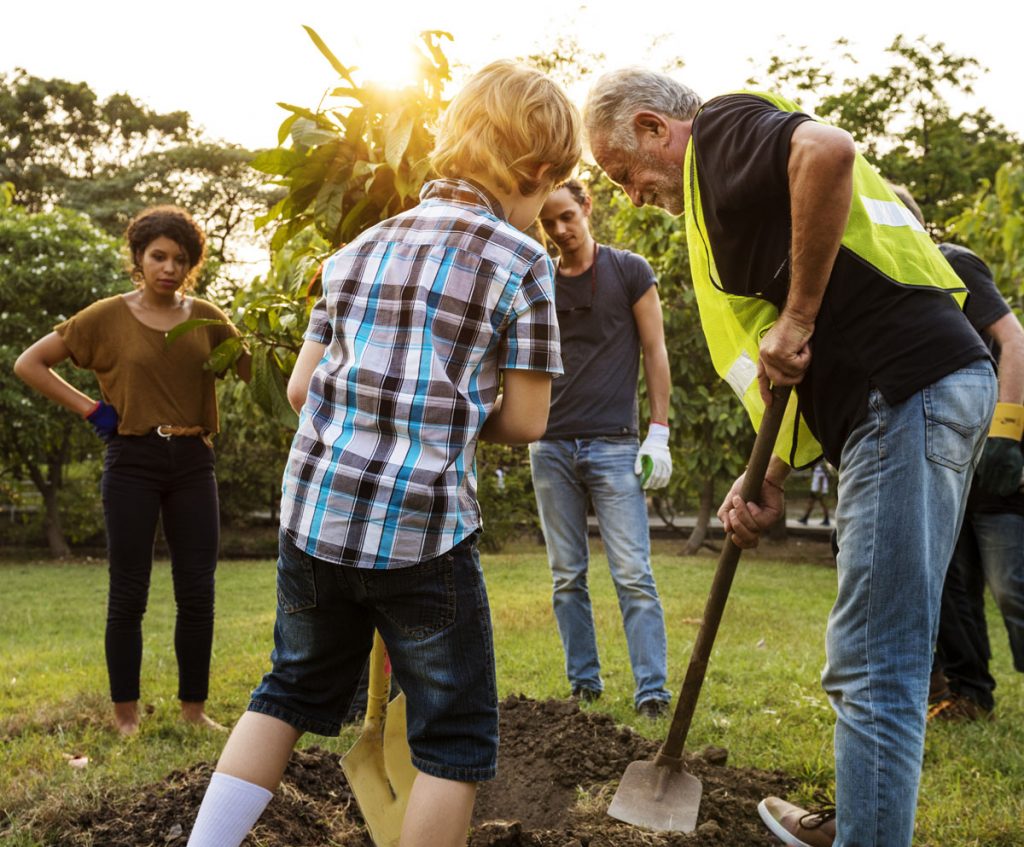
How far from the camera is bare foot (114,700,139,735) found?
3895 millimetres

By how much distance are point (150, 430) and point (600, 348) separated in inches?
75.6

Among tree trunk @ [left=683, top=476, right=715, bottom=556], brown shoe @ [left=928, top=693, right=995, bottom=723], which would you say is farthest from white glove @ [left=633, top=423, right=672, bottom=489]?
tree trunk @ [left=683, top=476, right=715, bottom=556]

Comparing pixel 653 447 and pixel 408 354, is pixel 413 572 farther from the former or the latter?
pixel 653 447

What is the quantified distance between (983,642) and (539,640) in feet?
9.27

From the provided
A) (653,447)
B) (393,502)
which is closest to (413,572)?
(393,502)

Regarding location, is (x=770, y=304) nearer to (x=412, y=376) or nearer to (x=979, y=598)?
(x=412, y=376)

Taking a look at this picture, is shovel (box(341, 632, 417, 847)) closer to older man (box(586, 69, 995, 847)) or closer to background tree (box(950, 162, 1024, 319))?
older man (box(586, 69, 995, 847))

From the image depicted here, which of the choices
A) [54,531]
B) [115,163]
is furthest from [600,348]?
[115,163]

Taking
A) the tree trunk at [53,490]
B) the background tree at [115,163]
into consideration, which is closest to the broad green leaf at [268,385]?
the tree trunk at [53,490]

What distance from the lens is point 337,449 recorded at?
74.7 inches

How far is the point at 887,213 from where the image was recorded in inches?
84.8


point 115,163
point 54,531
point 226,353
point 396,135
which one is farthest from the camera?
point 115,163

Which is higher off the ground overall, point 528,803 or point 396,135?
point 396,135

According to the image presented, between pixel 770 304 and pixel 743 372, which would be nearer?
pixel 770 304
